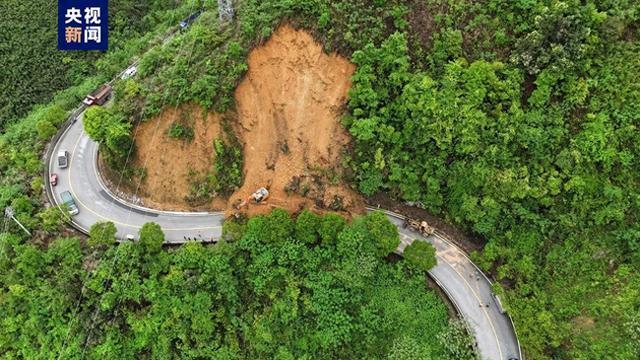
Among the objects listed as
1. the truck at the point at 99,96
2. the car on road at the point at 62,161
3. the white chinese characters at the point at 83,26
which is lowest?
the car on road at the point at 62,161

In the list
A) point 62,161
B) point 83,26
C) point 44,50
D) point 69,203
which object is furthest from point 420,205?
point 44,50

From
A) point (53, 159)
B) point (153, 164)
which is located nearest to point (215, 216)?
point (153, 164)

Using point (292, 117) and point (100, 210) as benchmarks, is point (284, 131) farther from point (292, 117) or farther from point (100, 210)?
point (100, 210)

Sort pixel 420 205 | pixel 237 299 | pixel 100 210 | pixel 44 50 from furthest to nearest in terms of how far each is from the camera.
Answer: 1. pixel 44 50
2. pixel 100 210
3. pixel 420 205
4. pixel 237 299

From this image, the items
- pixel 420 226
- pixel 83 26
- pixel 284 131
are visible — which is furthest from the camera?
pixel 83 26

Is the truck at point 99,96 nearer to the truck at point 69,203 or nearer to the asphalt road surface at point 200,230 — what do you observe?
the asphalt road surface at point 200,230

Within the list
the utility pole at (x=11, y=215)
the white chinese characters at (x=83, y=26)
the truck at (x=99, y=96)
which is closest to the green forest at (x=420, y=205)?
the utility pole at (x=11, y=215)
